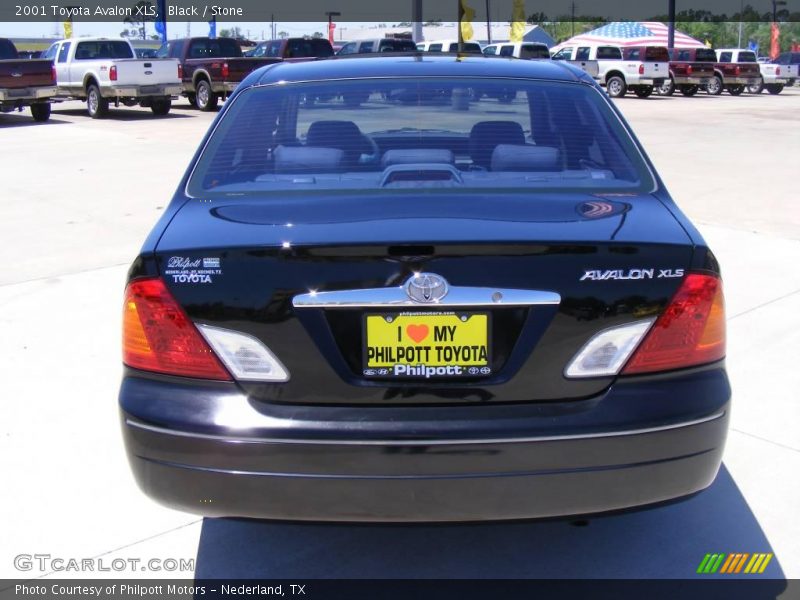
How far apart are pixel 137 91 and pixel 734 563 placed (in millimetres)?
20133

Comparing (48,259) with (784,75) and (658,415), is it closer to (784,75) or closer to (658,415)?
(658,415)

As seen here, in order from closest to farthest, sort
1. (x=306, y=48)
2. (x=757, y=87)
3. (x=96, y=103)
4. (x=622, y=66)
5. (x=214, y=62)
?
(x=96, y=103), (x=214, y=62), (x=306, y=48), (x=622, y=66), (x=757, y=87)

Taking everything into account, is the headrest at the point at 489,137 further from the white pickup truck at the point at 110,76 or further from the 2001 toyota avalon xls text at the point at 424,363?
the white pickup truck at the point at 110,76

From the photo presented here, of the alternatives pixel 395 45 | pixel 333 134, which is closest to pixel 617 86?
pixel 395 45

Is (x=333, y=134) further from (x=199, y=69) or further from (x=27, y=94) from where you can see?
(x=199, y=69)

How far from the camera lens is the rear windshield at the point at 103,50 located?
22500 mm

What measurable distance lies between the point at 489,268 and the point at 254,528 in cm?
152

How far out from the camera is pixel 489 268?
2.55 meters

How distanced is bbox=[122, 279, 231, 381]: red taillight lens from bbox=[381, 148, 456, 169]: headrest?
1064 mm

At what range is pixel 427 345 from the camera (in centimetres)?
256

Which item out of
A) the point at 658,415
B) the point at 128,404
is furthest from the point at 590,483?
the point at 128,404

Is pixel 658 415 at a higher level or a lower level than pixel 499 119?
lower

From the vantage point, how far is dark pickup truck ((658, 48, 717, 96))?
113ft

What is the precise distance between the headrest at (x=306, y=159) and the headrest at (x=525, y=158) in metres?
0.58
